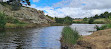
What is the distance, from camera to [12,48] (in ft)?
52.4

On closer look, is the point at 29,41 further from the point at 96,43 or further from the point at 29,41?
the point at 96,43

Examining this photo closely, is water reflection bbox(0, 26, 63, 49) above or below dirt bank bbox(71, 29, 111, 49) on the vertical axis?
below

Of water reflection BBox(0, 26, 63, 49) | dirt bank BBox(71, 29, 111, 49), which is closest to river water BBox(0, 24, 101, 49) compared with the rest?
water reflection BBox(0, 26, 63, 49)

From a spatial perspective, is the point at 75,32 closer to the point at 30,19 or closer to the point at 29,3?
the point at 30,19

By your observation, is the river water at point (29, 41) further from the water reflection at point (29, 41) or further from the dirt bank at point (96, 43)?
the dirt bank at point (96, 43)

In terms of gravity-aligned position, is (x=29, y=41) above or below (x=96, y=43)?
below

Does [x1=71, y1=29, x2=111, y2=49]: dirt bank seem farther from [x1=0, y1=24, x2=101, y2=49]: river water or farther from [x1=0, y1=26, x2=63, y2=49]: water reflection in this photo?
[x1=0, y1=26, x2=63, y2=49]: water reflection

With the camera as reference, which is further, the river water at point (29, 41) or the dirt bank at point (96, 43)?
the river water at point (29, 41)

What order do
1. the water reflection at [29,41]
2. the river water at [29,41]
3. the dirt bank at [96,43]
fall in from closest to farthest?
the dirt bank at [96,43] < the water reflection at [29,41] < the river water at [29,41]

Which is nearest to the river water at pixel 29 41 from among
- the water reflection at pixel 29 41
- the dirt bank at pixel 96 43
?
the water reflection at pixel 29 41

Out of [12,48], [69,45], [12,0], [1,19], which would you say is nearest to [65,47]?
[69,45]

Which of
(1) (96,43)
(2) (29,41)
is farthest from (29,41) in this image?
(1) (96,43)

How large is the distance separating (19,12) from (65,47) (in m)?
73.4

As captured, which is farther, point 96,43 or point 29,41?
point 29,41
